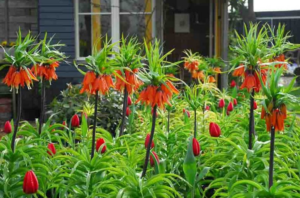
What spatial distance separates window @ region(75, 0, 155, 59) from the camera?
10312 millimetres

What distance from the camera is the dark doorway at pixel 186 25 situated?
1263 cm

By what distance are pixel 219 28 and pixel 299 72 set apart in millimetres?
5583

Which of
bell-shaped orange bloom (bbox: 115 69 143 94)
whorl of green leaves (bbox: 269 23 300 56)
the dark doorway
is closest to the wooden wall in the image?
the dark doorway

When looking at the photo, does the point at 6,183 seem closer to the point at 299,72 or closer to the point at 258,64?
the point at 258,64

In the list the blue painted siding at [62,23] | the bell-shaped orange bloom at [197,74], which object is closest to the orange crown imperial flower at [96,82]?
the bell-shaped orange bloom at [197,74]

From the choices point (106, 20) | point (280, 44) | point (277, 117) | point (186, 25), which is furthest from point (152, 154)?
point (186, 25)

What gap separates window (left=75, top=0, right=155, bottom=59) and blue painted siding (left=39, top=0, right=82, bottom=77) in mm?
131

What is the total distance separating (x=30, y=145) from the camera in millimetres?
3258

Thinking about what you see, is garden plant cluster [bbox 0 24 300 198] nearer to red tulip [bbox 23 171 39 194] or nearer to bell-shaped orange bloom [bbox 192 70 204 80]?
red tulip [bbox 23 171 39 194]

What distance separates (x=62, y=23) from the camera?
10250 millimetres

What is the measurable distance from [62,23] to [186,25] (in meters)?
3.52

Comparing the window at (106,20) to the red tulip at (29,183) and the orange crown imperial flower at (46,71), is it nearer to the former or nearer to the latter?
the orange crown imperial flower at (46,71)

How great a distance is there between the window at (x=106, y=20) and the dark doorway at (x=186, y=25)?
2.20 m

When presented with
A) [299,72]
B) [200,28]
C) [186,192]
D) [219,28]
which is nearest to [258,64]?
[186,192]
